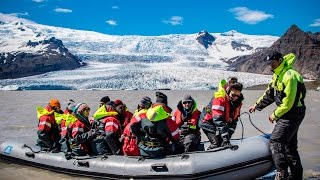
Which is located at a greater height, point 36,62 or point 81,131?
point 36,62

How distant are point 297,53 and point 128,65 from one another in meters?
97.0

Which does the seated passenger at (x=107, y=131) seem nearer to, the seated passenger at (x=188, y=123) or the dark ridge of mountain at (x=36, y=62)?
the seated passenger at (x=188, y=123)

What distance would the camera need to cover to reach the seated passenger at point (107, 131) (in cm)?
788

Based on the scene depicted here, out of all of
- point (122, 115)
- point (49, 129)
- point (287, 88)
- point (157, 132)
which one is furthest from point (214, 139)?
point (49, 129)

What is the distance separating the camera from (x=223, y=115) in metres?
6.81

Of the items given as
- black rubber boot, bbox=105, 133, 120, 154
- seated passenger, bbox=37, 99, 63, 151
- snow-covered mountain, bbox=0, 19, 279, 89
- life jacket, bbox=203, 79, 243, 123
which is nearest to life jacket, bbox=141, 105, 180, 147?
life jacket, bbox=203, 79, 243, 123

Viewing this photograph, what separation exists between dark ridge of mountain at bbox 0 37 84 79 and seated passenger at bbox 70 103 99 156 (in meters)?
135

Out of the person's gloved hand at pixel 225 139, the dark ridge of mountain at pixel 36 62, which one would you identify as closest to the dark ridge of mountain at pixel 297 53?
the dark ridge of mountain at pixel 36 62

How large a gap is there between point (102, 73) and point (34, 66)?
63233 millimetres

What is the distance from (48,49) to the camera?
160250 mm

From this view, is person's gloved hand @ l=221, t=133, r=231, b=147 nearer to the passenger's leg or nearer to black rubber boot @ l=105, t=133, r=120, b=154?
the passenger's leg

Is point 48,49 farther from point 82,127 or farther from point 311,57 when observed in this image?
point 82,127

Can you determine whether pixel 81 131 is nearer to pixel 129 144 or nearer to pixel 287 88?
pixel 129 144

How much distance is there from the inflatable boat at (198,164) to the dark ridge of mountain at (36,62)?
136 m
